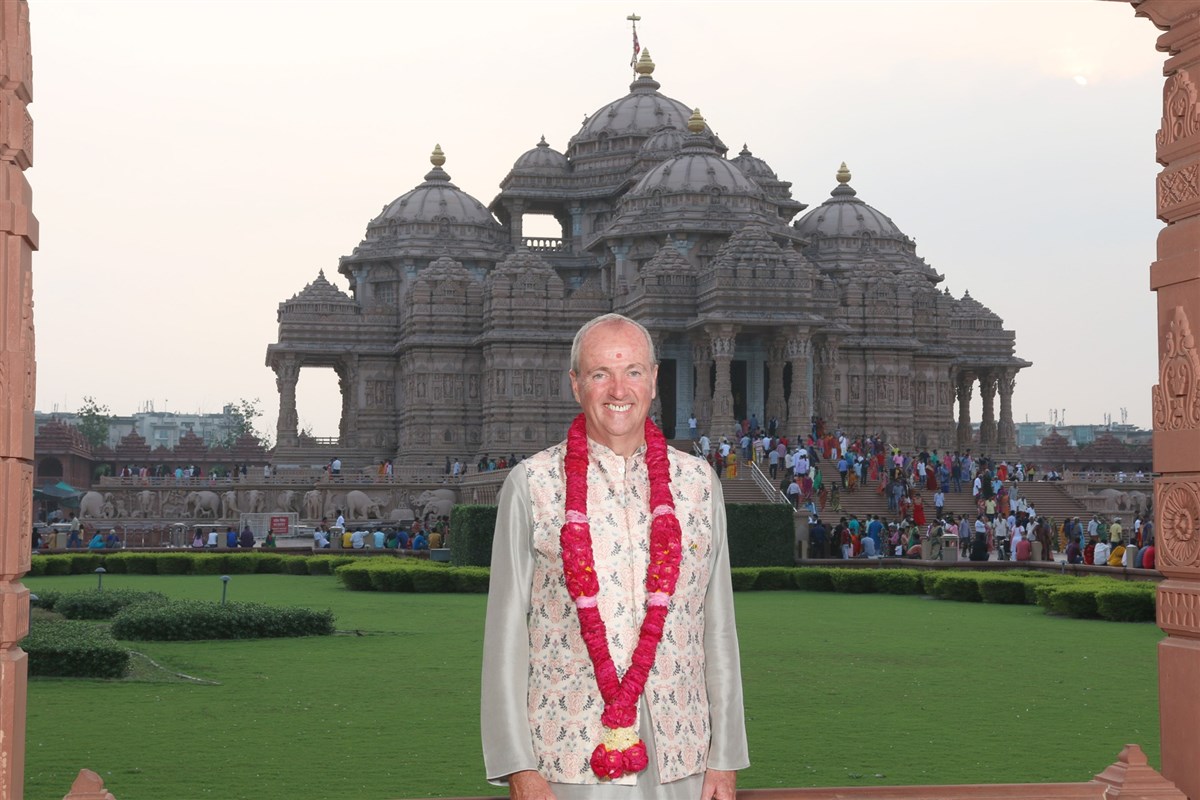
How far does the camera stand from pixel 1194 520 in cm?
683

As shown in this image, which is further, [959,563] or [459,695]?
[959,563]

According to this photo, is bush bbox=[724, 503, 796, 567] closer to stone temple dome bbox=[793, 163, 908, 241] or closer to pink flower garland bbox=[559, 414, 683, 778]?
pink flower garland bbox=[559, 414, 683, 778]

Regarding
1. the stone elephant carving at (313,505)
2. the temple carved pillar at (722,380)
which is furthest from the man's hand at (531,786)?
the stone elephant carving at (313,505)

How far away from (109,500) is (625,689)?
134 ft

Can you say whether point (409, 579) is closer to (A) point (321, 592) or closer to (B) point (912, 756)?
(A) point (321, 592)

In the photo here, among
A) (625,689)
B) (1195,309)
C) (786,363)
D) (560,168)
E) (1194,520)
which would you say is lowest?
(625,689)

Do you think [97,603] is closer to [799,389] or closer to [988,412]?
[799,389]

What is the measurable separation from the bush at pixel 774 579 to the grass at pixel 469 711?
6.28 metres

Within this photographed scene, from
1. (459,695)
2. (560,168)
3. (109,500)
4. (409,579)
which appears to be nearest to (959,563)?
(409,579)

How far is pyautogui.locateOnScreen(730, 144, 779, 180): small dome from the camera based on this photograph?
202 feet

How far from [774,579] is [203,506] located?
73.9 feet

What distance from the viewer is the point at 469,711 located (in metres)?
11.8

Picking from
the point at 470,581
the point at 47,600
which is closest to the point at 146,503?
the point at 470,581

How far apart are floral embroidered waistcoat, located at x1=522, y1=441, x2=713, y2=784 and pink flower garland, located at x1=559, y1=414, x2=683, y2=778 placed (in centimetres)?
5
